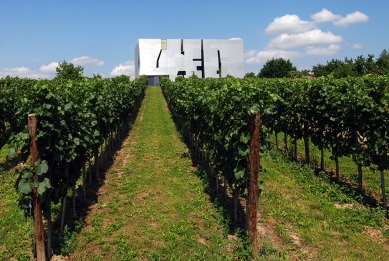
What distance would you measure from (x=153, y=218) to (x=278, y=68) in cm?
7524

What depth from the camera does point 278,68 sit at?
77688 mm

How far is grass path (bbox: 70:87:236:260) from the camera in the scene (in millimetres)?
5453

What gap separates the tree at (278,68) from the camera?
77.1 metres

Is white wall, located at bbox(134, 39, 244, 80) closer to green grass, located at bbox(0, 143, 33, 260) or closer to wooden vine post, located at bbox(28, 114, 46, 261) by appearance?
green grass, located at bbox(0, 143, 33, 260)

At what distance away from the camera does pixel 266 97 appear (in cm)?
610

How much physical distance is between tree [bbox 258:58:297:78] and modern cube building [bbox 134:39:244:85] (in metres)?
8.29

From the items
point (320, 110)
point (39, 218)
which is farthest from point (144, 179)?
point (320, 110)

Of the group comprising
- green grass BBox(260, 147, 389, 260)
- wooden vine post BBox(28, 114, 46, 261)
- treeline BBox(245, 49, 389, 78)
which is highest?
treeline BBox(245, 49, 389, 78)

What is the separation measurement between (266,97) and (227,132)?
1053 millimetres

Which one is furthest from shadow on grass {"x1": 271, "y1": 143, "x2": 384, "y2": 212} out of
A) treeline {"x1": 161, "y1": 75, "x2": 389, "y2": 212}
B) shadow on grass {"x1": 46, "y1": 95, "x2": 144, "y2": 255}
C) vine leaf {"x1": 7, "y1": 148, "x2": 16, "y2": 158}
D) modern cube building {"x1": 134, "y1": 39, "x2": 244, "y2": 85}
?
modern cube building {"x1": 134, "y1": 39, "x2": 244, "y2": 85}

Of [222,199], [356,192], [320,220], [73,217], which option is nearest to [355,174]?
[356,192]

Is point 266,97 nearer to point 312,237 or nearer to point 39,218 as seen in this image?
point 312,237

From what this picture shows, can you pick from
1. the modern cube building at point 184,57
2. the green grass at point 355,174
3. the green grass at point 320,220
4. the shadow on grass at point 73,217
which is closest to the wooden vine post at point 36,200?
the shadow on grass at point 73,217

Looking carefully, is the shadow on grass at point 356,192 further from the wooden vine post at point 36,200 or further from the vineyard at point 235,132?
the wooden vine post at point 36,200
